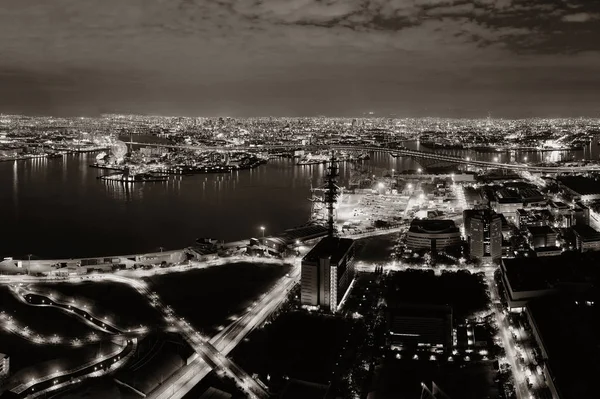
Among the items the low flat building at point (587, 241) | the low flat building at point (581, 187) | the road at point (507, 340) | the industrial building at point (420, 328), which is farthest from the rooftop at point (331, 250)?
the low flat building at point (581, 187)

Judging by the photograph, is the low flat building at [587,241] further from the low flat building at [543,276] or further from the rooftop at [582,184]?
the rooftop at [582,184]

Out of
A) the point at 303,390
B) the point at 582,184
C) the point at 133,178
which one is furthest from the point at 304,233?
the point at 582,184

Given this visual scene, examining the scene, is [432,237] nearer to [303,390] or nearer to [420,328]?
[420,328]

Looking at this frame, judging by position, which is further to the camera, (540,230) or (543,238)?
(540,230)

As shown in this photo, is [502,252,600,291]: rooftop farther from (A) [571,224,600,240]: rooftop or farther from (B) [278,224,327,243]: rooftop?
(B) [278,224,327,243]: rooftop

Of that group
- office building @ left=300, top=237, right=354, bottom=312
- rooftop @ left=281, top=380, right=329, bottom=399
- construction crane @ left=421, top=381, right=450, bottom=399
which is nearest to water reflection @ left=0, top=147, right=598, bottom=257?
office building @ left=300, top=237, right=354, bottom=312

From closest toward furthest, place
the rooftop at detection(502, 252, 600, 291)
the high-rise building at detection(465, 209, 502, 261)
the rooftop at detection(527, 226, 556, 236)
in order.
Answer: the rooftop at detection(502, 252, 600, 291) → the high-rise building at detection(465, 209, 502, 261) → the rooftop at detection(527, 226, 556, 236)

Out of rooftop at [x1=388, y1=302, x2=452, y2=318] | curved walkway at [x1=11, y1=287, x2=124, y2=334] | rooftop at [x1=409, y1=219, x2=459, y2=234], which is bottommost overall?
curved walkway at [x1=11, y1=287, x2=124, y2=334]
